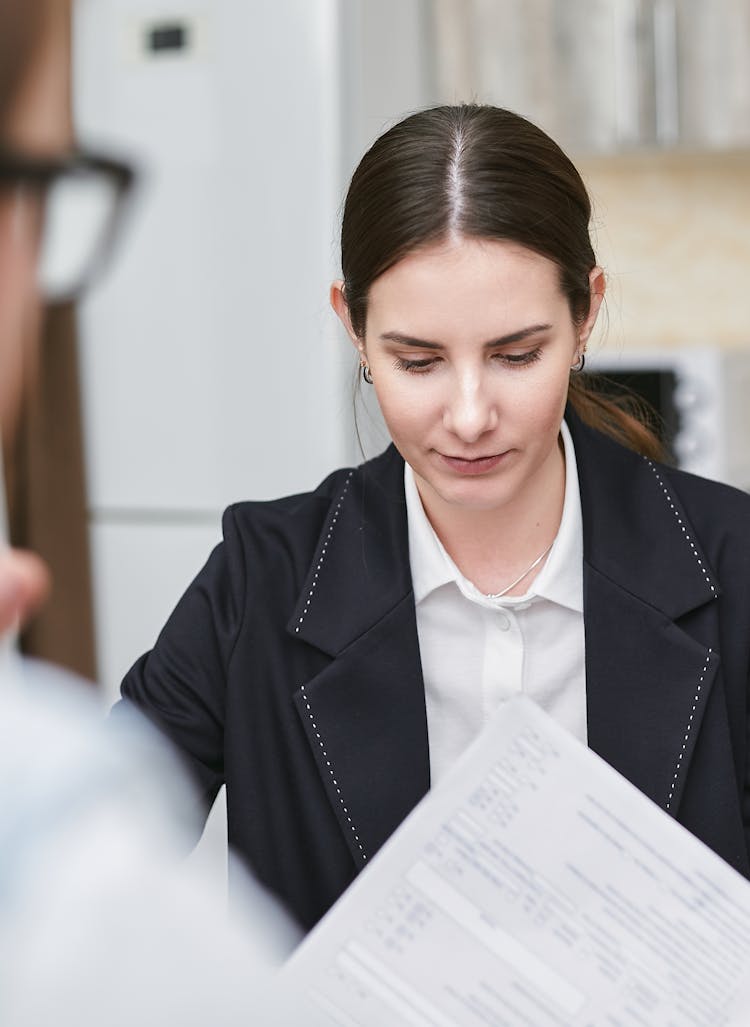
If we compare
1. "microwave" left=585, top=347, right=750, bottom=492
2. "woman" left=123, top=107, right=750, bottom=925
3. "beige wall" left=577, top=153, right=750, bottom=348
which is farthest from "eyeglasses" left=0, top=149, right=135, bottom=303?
"beige wall" left=577, top=153, right=750, bottom=348

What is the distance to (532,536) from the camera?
1.30 m

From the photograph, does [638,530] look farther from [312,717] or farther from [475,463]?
[312,717]

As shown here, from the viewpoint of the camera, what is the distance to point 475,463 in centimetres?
117

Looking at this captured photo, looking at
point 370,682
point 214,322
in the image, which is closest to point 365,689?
point 370,682

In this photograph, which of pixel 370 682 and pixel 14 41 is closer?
pixel 14 41

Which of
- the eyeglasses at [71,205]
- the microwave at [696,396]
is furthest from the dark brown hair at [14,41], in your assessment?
the microwave at [696,396]

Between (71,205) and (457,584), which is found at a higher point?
(71,205)

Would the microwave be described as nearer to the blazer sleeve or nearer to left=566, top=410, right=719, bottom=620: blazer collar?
left=566, top=410, right=719, bottom=620: blazer collar

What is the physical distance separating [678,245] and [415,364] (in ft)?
7.11

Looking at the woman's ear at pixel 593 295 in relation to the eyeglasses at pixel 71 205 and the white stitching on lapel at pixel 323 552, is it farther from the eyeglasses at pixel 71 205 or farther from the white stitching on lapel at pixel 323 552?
the eyeglasses at pixel 71 205

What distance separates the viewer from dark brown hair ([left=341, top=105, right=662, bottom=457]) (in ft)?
3.65

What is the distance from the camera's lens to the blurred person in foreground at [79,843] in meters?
Answer: 0.31

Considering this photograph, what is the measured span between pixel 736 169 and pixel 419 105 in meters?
0.90

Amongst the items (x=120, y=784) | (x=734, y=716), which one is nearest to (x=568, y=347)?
(x=734, y=716)
